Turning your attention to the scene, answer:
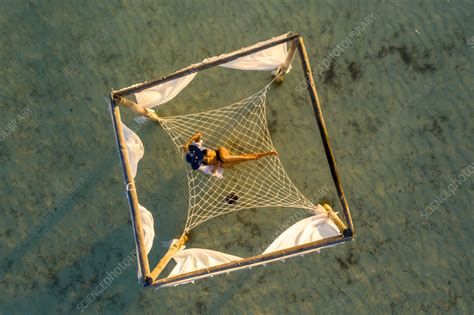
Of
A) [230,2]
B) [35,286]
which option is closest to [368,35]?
[230,2]

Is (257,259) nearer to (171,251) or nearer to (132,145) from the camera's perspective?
(171,251)

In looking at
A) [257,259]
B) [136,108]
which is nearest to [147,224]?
[257,259]

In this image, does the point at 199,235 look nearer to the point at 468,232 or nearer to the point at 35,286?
the point at 35,286

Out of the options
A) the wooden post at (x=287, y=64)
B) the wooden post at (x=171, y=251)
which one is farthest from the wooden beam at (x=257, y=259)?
the wooden post at (x=287, y=64)

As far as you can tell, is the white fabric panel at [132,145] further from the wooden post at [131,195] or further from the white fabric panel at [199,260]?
the white fabric panel at [199,260]

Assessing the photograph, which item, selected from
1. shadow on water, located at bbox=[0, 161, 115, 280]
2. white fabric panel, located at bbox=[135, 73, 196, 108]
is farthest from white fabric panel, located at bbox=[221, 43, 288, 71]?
shadow on water, located at bbox=[0, 161, 115, 280]

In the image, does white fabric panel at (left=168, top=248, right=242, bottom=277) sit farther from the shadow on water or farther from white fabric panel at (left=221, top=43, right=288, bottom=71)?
the shadow on water
